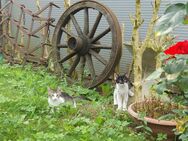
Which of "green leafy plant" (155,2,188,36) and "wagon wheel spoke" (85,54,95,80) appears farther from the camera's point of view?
"wagon wheel spoke" (85,54,95,80)

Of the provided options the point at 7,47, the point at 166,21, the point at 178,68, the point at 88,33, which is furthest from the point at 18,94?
the point at 166,21

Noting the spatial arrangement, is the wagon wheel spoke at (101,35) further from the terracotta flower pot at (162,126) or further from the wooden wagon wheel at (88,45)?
the terracotta flower pot at (162,126)

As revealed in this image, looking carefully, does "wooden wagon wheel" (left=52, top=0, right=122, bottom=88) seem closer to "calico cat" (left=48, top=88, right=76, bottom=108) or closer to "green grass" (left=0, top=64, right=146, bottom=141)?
"green grass" (left=0, top=64, right=146, bottom=141)

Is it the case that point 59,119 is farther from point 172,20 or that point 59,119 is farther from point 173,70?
point 172,20

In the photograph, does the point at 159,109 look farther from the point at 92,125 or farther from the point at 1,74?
the point at 1,74

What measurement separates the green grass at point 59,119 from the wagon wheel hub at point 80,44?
594 millimetres

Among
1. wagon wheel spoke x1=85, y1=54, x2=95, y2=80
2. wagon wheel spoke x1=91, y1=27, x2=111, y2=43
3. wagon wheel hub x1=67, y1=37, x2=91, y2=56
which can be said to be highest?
wagon wheel spoke x1=91, y1=27, x2=111, y2=43

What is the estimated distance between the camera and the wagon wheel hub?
20.0ft

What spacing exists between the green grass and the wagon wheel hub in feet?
1.95

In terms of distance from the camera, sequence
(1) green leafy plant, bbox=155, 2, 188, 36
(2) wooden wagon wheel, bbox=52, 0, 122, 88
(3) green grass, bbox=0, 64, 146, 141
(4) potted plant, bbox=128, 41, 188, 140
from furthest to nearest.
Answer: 1. (2) wooden wagon wheel, bbox=52, 0, 122, 88
2. (3) green grass, bbox=0, 64, 146, 141
3. (4) potted plant, bbox=128, 41, 188, 140
4. (1) green leafy plant, bbox=155, 2, 188, 36

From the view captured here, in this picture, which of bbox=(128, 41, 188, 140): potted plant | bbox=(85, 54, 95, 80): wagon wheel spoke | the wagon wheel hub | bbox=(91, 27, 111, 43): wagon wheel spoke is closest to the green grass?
bbox=(128, 41, 188, 140): potted plant

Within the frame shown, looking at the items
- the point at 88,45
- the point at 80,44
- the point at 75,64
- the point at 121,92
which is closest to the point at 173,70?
the point at 121,92

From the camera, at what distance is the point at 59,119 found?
4.38 meters

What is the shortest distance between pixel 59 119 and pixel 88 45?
2.11m
